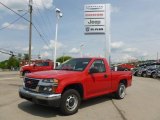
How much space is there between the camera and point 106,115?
7945 mm

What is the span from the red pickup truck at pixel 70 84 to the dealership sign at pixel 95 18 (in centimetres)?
1916

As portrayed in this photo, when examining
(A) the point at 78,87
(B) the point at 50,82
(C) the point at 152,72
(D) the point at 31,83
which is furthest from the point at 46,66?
(B) the point at 50,82

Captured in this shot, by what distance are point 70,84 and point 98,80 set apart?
154 centimetres

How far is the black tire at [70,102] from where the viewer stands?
25.3 feet

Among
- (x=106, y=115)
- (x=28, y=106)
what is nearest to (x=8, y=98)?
(x=28, y=106)

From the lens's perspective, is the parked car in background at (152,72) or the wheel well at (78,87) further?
the parked car in background at (152,72)

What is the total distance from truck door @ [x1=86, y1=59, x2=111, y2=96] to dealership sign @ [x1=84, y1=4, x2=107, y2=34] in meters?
19.0

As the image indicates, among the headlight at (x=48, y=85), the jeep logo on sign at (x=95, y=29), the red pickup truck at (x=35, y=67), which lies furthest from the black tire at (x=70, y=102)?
the jeep logo on sign at (x=95, y=29)

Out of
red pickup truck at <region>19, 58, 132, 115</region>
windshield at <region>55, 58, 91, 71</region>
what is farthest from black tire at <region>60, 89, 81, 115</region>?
windshield at <region>55, 58, 91, 71</region>

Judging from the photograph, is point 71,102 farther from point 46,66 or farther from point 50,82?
point 46,66

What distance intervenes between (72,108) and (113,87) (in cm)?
287

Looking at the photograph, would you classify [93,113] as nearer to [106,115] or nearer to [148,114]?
[106,115]

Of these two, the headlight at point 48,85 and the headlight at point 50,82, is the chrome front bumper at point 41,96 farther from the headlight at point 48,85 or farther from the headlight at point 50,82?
the headlight at point 50,82

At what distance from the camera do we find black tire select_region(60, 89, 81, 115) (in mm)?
7719
